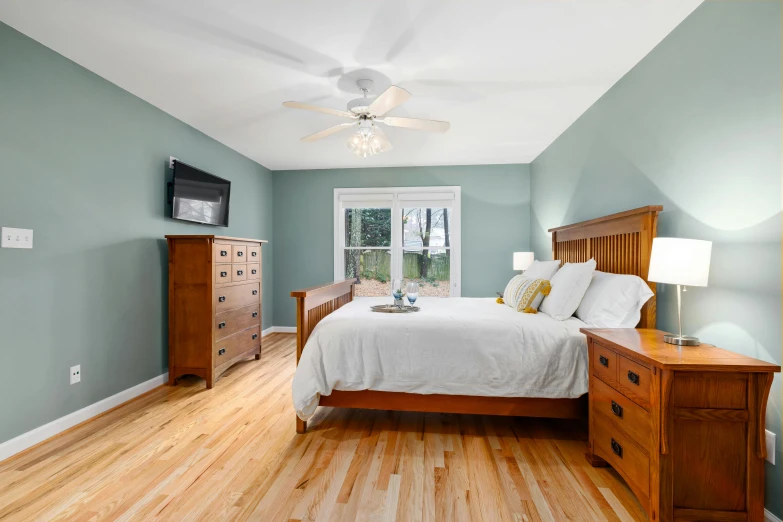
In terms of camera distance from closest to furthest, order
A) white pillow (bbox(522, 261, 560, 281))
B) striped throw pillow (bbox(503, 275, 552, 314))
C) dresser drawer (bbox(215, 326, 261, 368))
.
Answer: striped throw pillow (bbox(503, 275, 552, 314))
white pillow (bbox(522, 261, 560, 281))
dresser drawer (bbox(215, 326, 261, 368))

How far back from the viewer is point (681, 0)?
1935mm

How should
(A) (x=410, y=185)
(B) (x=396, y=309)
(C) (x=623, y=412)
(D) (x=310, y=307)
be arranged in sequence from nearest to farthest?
(C) (x=623, y=412) < (D) (x=310, y=307) < (B) (x=396, y=309) < (A) (x=410, y=185)

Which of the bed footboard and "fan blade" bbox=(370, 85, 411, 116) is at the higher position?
"fan blade" bbox=(370, 85, 411, 116)

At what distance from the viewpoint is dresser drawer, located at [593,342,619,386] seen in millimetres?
1831

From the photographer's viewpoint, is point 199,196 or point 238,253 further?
point 199,196

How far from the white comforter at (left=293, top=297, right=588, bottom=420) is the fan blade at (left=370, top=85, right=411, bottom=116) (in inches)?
54.3

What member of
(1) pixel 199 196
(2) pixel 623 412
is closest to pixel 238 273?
(1) pixel 199 196

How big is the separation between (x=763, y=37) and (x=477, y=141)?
2.75m

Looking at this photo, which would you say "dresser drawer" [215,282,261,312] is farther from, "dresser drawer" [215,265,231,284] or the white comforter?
the white comforter

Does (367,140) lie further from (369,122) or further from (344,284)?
(344,284)

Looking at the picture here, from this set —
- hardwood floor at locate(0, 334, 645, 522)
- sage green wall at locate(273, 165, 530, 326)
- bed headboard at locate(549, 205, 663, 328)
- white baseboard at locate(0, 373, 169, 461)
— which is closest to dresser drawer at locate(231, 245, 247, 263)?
white baseboard at locate(0, 373, 169, 461)

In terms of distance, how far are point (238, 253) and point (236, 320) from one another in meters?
0.65

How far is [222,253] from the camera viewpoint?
3404 millimetres

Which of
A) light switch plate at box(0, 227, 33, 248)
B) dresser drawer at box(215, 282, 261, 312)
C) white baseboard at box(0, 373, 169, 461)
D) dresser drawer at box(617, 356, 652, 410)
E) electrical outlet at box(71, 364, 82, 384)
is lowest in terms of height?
white baseboard at box(0, 373, 169, 461)
